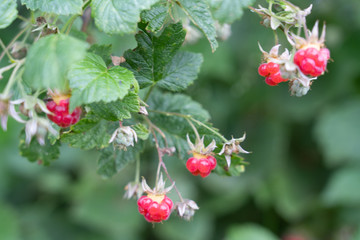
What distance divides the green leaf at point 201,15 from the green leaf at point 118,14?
10 cm

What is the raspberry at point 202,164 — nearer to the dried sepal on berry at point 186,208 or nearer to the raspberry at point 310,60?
the dried sepal on berry at point 186,208

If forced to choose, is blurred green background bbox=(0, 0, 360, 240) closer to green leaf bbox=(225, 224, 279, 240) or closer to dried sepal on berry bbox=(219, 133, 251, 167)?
green leaf bbox=(225, 224, 279, 240)

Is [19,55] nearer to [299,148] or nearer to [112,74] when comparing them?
[112,74]

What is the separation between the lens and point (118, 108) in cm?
80

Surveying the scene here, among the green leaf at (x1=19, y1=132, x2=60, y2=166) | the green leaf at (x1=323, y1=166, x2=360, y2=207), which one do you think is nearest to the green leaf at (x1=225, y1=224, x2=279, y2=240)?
the green leaf at (x1=323, y1=166, x2=360, y2=207)

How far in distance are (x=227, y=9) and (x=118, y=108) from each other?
0.26 meters

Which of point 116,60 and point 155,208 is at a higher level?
point 116,60

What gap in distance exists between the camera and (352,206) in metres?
2.40

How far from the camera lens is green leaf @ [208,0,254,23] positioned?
2.22 feet

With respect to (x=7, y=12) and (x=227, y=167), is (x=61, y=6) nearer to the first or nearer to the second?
(x=7, y=12)

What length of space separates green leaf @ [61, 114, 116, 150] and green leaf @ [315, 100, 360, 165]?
175 cm

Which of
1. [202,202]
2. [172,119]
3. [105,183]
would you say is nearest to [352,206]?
[202,202]

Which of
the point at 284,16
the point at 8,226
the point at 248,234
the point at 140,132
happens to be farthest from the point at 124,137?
the point at 8,226

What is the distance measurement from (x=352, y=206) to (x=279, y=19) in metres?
1.85
